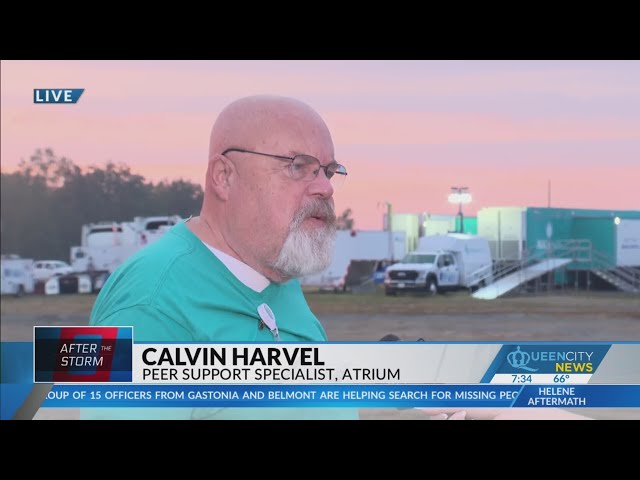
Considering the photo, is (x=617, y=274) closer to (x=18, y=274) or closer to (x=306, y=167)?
(x=18, y=274)

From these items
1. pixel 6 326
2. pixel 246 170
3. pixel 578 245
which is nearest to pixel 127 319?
pixel 246 170

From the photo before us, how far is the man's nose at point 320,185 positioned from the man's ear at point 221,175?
0.33m

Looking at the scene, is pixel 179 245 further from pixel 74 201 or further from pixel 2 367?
pixel 74 201

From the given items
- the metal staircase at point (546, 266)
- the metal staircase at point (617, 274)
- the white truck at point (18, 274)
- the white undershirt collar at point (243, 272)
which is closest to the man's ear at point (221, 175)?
the white undershirt collar at point (243, 272)

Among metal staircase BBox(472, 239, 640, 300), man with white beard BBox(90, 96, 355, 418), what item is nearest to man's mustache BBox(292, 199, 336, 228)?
man with white beard BBox(90, 96, 355, 418)

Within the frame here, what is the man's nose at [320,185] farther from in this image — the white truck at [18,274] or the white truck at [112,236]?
the white truck at [18,274]

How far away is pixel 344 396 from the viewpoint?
4617 millimetres

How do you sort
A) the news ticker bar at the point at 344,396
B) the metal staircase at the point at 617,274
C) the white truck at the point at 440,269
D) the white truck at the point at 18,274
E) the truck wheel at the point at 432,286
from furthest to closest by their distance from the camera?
the truck wheel at the point at 432,286
the white truck at the point at 440,269
the metal staircase at the point at 617,274
the white truck at the point at 18,274
the news ticker bar at the point at 344,396

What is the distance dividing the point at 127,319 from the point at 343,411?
1.66 metres

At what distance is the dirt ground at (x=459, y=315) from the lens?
7.90m

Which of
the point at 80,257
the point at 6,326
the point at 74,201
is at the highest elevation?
the point at 74,201

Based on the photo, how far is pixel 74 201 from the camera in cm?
785

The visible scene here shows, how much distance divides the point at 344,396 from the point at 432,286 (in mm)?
12717

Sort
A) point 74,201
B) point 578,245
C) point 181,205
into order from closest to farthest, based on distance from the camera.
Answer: point 181,205, point 74,201, point 578,245
